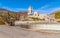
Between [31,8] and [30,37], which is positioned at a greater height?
[31,8]

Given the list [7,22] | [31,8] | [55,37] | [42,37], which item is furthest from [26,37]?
[31,8]

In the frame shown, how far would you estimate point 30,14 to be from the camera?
51656 mm

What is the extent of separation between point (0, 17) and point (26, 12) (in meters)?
33.8

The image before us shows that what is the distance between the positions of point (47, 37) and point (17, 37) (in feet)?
5.68

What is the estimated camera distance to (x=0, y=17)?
2112 cm

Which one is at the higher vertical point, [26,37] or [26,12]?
[26,12]

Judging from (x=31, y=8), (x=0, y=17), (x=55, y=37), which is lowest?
(x=55, y=37)

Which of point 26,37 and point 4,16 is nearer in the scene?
point 26,37

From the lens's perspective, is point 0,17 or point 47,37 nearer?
point 47,37

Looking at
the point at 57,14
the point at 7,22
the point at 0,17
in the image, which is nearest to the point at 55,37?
the point at 7,22

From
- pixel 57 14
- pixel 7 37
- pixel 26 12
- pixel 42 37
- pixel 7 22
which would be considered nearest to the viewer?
pixel 7 37

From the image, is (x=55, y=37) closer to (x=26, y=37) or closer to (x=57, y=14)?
(x=26, y=37)

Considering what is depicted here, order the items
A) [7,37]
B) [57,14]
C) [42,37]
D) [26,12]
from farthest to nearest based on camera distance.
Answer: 1. [26,12]
2. [57,14]
3. [42,37]
4. [7,37]

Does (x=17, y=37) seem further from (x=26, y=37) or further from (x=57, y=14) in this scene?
(x=57, y=14)
